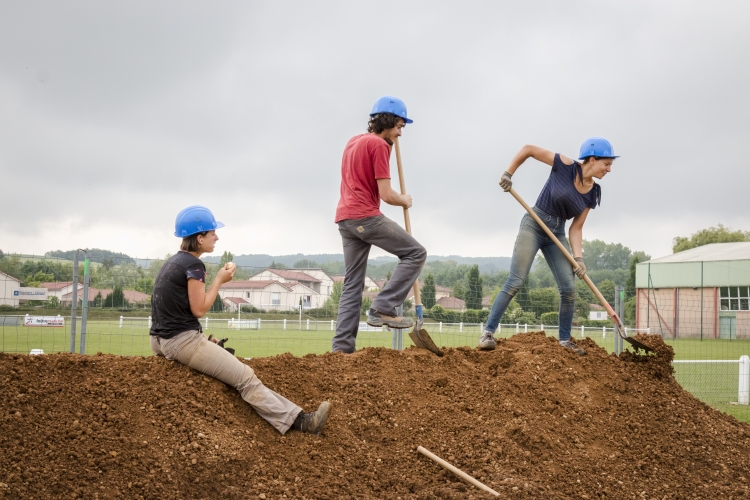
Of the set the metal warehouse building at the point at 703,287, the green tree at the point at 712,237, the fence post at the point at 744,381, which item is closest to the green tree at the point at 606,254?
the green tree at the point at 712,237

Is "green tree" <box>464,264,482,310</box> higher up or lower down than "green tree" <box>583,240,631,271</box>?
lower down

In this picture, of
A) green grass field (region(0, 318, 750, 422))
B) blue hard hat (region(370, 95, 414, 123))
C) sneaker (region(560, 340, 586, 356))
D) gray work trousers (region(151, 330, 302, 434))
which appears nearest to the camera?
gray work trousers (region(151, 330, 302, 434))

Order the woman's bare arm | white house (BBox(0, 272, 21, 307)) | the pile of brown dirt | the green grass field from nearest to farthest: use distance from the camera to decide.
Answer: the pile of brown dirt, the woman's bare arm, white house (BBox(0, 272, 21, 307)), the green grass field

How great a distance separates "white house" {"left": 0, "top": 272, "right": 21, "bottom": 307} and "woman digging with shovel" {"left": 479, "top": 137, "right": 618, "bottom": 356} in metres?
5.92

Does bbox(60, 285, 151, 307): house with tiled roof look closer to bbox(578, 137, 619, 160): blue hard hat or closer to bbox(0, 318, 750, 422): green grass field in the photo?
bbox(0, 318, 750, 422): green grass field

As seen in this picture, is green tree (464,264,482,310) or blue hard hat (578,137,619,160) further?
green tree (464,264,482,310)

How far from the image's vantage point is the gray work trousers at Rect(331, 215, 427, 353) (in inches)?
216

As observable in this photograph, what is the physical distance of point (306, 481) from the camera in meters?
3.93

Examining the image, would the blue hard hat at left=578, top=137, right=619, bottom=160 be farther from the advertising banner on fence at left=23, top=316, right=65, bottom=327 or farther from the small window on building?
the small window on building

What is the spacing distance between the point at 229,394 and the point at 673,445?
349 centimetres

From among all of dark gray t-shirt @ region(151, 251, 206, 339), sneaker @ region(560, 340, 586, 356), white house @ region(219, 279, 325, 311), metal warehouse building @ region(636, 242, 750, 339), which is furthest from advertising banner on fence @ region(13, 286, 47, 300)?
metal warehouse building @ region(636, 242, 750, 339)

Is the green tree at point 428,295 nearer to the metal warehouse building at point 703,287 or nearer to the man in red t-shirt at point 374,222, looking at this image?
the man in red t-shirt at point 374,222

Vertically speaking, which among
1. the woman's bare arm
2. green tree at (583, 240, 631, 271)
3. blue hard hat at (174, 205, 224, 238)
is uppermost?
green tree at (583, 240, 631, 271)

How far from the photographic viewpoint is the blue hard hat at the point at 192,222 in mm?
4336
